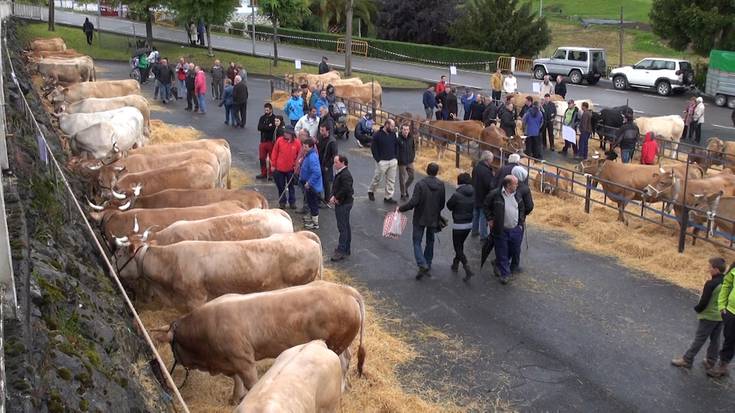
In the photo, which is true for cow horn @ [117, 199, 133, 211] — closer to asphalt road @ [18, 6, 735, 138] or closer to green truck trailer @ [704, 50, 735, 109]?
asphalt road @ [18, 6, 735, 138]

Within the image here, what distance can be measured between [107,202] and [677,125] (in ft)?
58.9

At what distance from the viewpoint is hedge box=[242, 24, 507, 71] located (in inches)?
1804

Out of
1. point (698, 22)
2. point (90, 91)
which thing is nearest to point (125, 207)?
point (90, 91)

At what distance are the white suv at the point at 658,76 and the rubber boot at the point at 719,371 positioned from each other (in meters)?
30.0

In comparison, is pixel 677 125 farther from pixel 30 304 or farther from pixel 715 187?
pixel 30 304

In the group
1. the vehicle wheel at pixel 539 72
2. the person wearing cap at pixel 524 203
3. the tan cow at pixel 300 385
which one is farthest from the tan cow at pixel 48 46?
the tan cow at pixel 300 385

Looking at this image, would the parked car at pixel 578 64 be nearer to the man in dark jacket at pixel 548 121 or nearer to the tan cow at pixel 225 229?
the man in dark jacket at pixel 548 121

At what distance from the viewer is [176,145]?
14.3 meters

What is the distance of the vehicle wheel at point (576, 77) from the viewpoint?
39062 mm

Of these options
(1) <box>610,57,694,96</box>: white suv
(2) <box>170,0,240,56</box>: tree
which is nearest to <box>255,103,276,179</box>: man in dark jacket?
(2) <box>170,0,240,56</box>: tree

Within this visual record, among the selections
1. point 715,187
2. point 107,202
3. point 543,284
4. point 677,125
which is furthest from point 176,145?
point 677,125

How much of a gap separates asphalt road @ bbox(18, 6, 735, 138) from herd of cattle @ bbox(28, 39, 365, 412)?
2150 centimetres

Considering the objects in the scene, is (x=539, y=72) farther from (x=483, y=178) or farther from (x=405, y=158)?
(x=483, y=178)

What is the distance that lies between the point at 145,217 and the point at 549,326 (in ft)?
18.7
